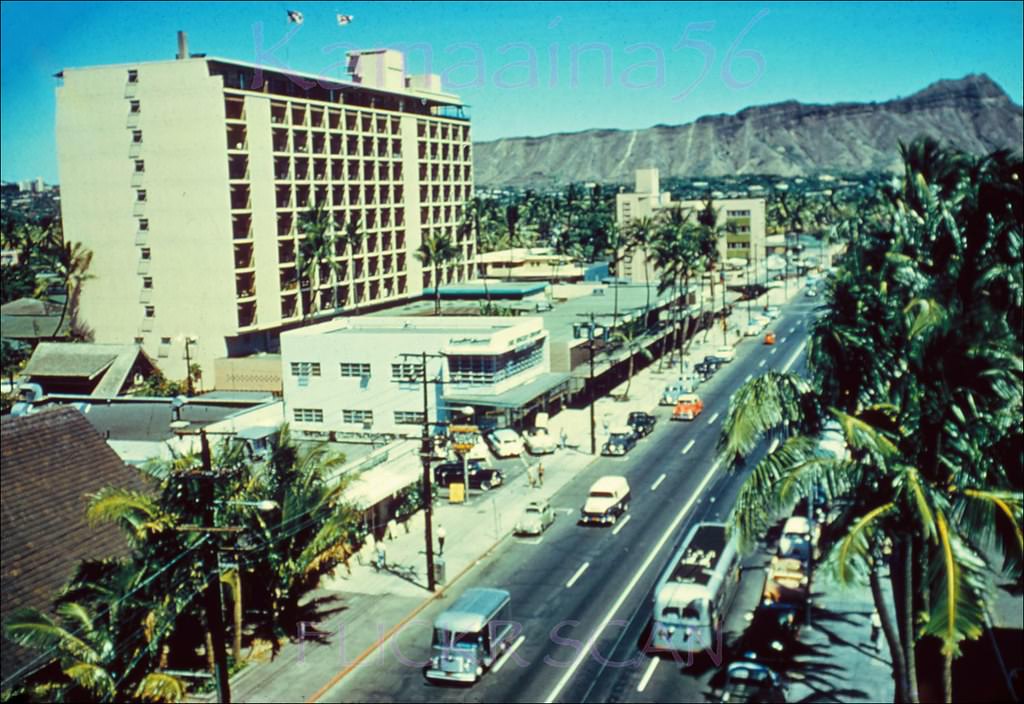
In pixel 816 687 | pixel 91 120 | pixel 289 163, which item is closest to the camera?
pixel 816 687

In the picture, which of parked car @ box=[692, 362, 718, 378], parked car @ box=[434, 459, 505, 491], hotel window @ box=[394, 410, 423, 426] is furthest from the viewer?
parked car @ box=[692, 362, 718, 378]

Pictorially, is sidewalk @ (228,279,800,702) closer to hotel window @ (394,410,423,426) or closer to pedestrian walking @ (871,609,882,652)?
hotel window @ (394,410,423,426)

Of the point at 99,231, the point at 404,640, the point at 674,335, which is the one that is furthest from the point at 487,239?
the point at 404,640

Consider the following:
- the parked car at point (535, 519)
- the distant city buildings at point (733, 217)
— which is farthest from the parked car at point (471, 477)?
the distant city buildings at point (733, 217)

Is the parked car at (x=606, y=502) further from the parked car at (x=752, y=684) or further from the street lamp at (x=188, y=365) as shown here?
the street lamp at (x=188, y=365)

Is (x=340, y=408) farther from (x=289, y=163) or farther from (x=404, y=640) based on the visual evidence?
(x=289, y=163)

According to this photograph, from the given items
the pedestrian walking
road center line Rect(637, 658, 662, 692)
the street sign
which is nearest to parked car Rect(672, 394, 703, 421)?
the street sign
